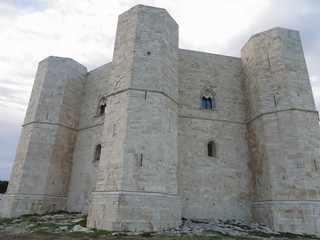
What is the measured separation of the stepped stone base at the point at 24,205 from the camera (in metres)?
13.0

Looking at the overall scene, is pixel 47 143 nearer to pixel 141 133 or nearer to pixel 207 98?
pixel 141 133

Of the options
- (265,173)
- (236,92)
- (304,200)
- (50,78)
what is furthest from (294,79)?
(50,78)

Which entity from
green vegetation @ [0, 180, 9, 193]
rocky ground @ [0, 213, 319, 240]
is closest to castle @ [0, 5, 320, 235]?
rocky ground @ [0, 213, 319, 240]

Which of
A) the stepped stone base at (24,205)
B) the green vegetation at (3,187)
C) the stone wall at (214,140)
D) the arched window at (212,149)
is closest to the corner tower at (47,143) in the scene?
the stepped stone base at (24,205)

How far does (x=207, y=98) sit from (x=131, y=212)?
800 cm

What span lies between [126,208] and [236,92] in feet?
31.0

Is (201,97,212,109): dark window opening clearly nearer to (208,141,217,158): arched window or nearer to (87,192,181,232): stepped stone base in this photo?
(208,141,217,158): arched window

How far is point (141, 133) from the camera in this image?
1016 cm

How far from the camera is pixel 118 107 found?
10.9m

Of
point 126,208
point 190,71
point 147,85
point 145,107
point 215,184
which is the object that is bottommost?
point 126,208

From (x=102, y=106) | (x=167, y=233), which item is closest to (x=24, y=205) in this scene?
(x=102, y=106)

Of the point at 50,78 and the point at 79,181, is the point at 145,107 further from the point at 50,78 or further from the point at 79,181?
the point at 50,78

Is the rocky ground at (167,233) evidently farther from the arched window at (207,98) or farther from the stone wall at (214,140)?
the arched window at (207,98)

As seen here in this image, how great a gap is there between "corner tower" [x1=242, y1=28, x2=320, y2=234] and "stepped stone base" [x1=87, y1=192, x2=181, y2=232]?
4.83 meters
